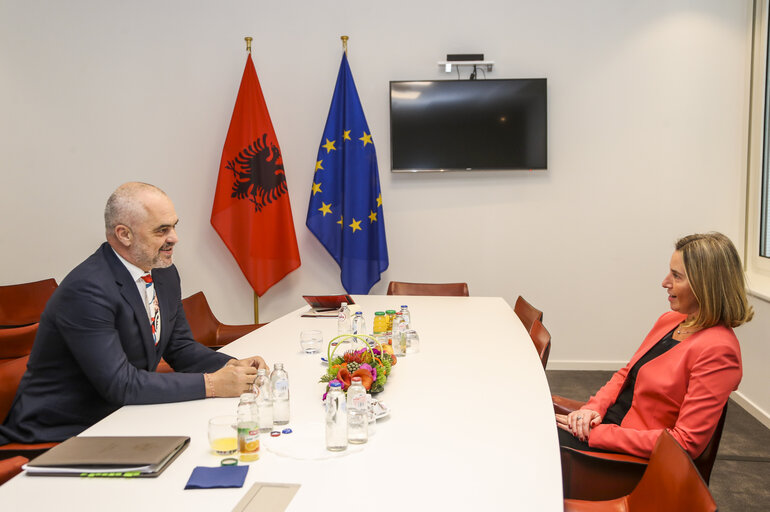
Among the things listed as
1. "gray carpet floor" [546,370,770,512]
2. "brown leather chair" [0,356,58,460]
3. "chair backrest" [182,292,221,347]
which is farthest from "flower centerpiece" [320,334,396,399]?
"gray carpet floor" [546,370,770,512]

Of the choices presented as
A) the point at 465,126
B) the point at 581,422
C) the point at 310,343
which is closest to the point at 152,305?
the point at 310,343

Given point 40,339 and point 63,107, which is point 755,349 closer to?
point 40,339

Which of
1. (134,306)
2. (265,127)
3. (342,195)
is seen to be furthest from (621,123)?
(134,306)

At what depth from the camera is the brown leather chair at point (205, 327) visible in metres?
3.74

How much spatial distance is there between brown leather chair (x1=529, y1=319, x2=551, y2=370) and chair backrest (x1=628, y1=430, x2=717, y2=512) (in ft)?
3.40

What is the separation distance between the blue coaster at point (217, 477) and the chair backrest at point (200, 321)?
7.42 ft

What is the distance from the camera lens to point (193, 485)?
1.47 meters

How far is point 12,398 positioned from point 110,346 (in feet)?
1.76

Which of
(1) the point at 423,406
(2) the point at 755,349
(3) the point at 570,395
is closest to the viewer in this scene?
(1) the point at 423,406

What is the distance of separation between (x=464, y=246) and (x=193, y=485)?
168 inches

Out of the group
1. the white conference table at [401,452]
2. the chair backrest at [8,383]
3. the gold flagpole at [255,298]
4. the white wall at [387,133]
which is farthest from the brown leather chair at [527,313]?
the gold flagpole at [255,298]

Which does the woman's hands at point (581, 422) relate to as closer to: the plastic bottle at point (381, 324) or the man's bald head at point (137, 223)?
the plastic bottle at point (381, 324)

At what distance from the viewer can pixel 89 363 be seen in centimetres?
209

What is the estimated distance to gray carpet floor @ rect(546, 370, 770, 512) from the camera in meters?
3.03
